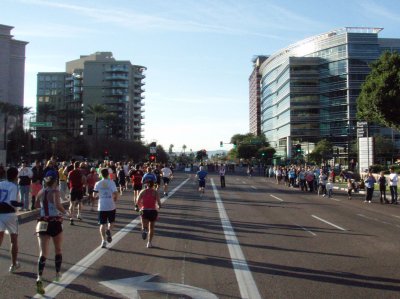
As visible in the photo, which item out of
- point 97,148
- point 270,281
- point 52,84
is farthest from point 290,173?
point 52,84

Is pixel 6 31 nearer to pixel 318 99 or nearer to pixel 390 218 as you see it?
pixel 318 99

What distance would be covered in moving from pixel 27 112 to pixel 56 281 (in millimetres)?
85589

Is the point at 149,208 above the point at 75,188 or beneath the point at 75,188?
beneath

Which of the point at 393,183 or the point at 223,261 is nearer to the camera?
the point at 223,261

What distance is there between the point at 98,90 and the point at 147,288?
12878 cm

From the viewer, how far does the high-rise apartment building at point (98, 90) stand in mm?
129750

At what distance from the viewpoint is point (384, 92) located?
2694 cm

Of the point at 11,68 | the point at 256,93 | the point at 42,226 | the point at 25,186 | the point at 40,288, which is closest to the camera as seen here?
the point at 40,288

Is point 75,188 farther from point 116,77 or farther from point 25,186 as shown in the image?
point 116,77

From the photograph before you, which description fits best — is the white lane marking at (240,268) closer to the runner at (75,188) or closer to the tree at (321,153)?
the runner at (75,188)

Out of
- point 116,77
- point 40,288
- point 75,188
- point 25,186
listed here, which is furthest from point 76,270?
point 116,77

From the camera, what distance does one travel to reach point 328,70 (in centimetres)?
10681

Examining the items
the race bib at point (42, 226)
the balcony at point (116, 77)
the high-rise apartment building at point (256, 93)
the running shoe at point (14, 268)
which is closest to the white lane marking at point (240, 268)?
the race bib at point (42, 226)

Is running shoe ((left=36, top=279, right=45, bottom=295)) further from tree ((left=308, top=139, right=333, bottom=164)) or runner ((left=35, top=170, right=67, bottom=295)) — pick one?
tree ((left=308, top=139, right=333, bottom=164))
